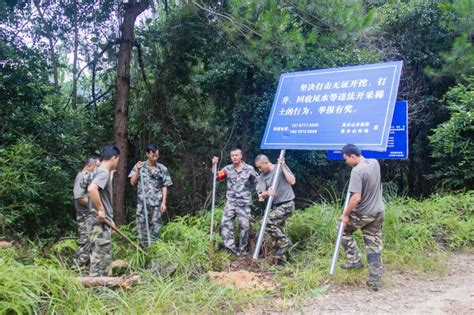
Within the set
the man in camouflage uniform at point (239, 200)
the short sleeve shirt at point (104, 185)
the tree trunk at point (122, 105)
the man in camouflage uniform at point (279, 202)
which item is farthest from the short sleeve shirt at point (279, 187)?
the tree trunk at point (122, 105)

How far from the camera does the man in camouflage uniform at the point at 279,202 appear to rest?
220 inches

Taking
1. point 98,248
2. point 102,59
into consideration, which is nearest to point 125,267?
point 98,248

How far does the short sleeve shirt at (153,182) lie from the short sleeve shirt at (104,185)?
1806 millimetres

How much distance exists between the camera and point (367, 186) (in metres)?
4.50

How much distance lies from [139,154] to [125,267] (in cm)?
515

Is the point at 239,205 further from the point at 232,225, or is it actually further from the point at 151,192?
the point at 151,192

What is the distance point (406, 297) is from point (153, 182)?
3.86 m

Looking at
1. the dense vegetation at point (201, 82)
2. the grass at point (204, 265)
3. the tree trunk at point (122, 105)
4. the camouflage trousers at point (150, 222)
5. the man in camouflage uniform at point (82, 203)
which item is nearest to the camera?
the grass at point (204, 265)

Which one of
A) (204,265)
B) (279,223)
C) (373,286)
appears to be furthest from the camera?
(279,223)

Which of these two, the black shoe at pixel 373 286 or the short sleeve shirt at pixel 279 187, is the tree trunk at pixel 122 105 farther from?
the black shoe at pixel 373 286

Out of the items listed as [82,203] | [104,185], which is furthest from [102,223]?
[82,203]

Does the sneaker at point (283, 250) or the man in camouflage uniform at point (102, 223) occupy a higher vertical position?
the man in camouflage uniform at point (102, 223)

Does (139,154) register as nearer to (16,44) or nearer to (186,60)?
(186,60)

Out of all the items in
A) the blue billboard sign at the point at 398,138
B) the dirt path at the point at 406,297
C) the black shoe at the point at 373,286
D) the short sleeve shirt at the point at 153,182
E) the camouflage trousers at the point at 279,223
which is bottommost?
the dirt path at the point at 406,297
